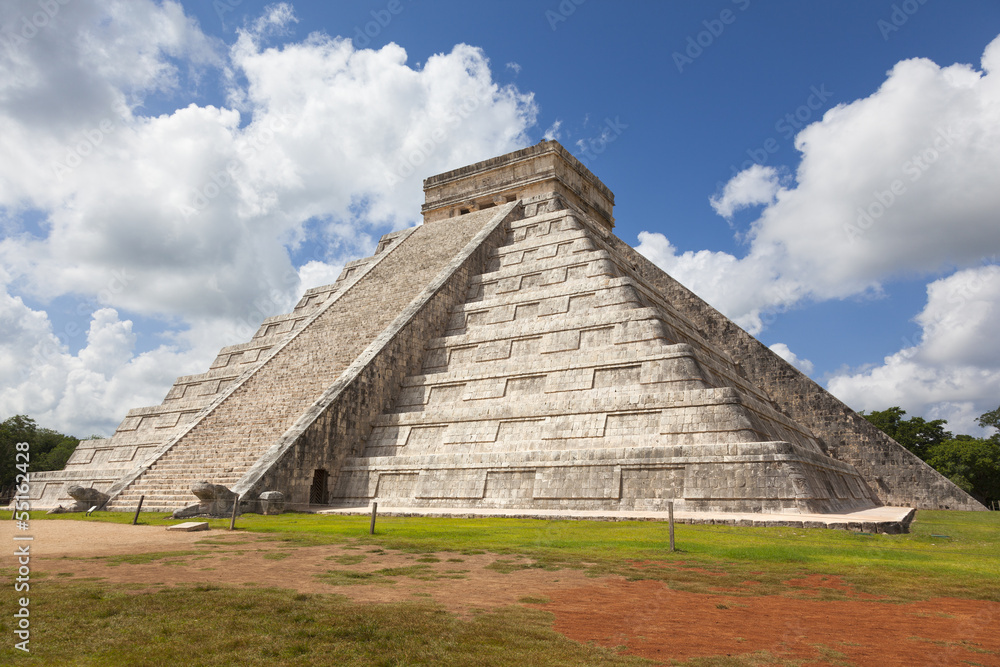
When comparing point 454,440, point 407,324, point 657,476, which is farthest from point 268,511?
point 657,476

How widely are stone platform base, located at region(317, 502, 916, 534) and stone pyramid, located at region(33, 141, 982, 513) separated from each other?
1.39 ft

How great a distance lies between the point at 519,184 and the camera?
24.2 m

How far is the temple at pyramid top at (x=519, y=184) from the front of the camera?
2372cm

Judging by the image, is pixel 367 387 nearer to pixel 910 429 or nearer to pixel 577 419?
pixel 577 419

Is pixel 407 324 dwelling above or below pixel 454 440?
above

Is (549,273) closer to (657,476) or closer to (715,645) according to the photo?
(657,476)

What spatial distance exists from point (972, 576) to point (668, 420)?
19.6 ft

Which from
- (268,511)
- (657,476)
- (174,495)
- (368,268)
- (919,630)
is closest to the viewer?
(919,630)

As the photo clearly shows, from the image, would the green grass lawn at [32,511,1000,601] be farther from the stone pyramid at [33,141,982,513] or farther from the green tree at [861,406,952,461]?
the green tree at [861,406,952,461]

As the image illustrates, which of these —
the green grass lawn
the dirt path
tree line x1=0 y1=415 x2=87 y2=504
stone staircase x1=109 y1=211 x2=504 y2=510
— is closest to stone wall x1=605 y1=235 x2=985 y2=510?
the green grass lawn

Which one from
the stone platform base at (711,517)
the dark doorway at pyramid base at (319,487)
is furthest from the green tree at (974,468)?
the dark doorway at pyramid base at (319,487)

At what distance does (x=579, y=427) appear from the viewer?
40.4ft

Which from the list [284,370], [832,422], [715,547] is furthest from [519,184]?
[715,547]

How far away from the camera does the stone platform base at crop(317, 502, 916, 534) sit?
28.6ft
